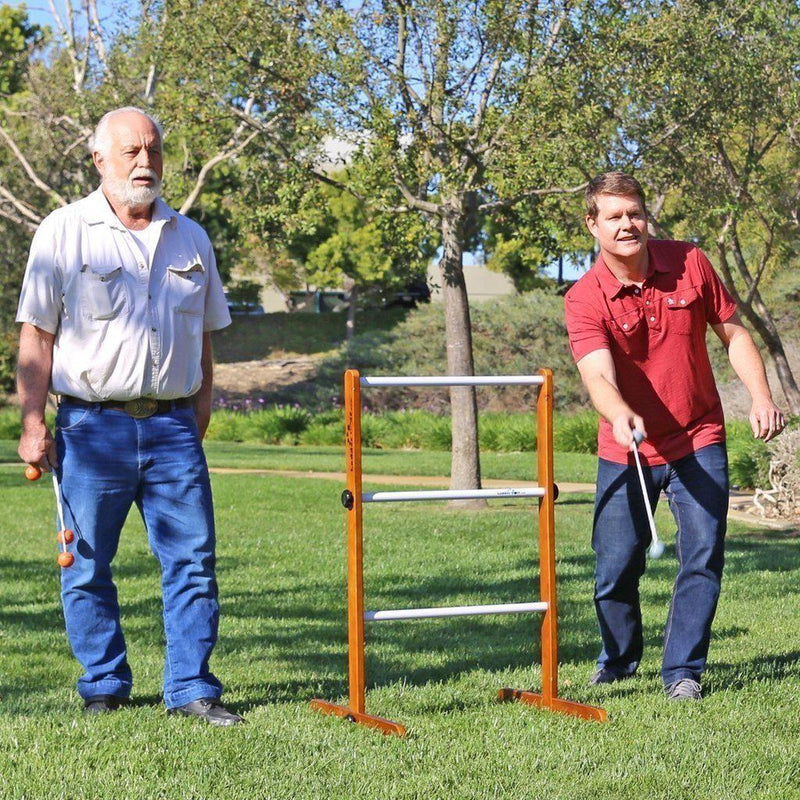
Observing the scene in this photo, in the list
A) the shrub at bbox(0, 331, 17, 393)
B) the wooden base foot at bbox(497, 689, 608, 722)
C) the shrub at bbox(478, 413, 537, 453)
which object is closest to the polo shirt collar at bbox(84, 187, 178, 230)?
the wooden base foot at bbox(497, 689, 608, 722)

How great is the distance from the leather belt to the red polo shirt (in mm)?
1608

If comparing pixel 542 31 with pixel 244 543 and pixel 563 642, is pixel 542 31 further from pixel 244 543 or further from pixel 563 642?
pixel 563 642

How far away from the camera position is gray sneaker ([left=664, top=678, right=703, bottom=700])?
5.17 meters

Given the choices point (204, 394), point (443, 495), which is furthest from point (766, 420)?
point (204, 394)

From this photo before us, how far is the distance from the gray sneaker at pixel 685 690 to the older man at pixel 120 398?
1.69 meters

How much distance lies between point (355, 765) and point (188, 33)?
33.9 ft

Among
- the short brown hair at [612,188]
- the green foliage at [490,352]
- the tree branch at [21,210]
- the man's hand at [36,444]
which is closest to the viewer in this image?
the man's hand at [36,444]

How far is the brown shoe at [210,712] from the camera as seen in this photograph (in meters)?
4.82

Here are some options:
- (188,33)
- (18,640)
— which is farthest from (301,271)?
(18,640)

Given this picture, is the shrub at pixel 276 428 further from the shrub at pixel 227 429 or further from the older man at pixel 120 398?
the older man at pixel 120 398

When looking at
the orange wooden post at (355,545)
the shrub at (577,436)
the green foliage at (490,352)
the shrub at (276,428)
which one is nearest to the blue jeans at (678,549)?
the orange wooden post at (355,545)

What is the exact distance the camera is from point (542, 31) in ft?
40.6

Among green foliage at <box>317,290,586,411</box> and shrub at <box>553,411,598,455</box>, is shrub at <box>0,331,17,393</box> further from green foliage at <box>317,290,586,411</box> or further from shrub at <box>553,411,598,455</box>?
shrub at <box>553,411,598,455</box>

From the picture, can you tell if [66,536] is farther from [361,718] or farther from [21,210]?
[21,210]
